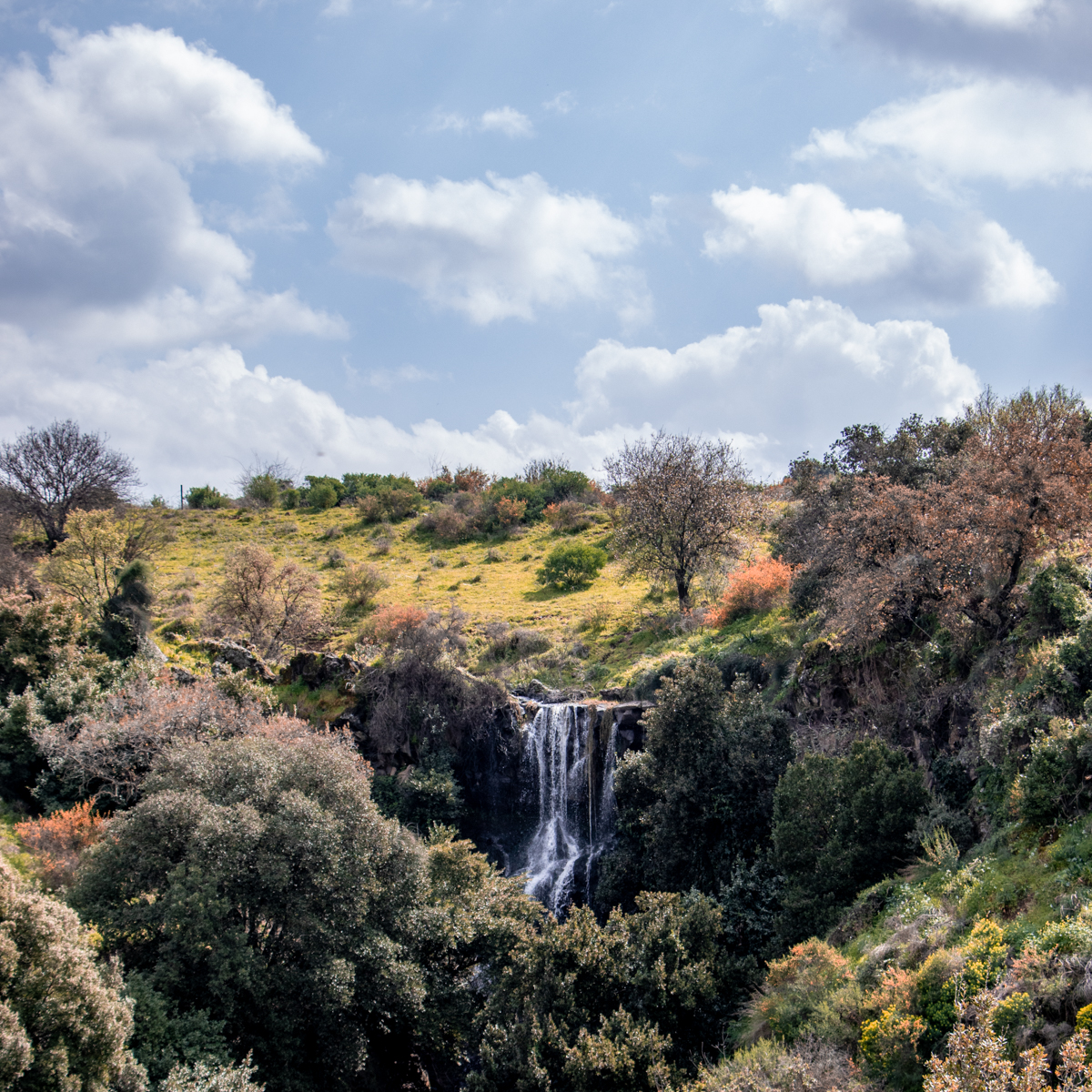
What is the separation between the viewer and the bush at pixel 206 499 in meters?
70.8

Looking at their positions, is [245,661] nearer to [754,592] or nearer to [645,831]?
[645,831]

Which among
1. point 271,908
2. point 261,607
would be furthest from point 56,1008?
point 261,607

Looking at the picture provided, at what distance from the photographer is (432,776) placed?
84.6 ft

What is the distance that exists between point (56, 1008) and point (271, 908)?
15.8 ft

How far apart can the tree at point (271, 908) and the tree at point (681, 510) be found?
68.9ft

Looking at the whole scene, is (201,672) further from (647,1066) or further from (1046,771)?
(1046,771)

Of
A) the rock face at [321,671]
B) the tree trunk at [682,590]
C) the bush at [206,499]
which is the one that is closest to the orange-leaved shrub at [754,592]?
the tree trunk at [682,590]

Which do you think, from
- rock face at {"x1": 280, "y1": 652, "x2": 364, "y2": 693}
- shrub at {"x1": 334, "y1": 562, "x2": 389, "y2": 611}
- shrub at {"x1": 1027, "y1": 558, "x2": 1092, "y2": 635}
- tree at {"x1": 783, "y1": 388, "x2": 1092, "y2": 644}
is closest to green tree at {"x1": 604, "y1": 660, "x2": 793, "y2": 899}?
tree at {"x1": 783, "y1": 388, "x2": 1092, "y2": 644}

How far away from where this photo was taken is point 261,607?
1420 inches

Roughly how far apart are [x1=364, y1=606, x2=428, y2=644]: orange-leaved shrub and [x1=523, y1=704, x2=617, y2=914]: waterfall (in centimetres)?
970

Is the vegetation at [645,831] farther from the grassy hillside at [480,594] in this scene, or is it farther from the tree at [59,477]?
the tree at [59,477]

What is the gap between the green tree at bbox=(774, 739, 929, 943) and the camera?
15.8 meters

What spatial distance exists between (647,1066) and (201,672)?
23.5m

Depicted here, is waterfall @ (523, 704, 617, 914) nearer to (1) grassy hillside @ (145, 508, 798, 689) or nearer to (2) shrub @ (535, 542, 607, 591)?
(1) grassy hillside @ (145, 508, 798, 689)
